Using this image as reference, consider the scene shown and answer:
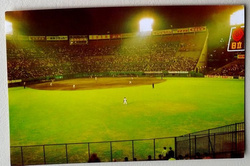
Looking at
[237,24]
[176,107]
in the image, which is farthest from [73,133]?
[237,24]

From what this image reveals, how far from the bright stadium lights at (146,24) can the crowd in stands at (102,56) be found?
12 centimetres

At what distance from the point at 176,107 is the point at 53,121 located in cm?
163

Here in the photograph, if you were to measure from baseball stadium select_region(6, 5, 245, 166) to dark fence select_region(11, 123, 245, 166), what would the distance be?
13 mm

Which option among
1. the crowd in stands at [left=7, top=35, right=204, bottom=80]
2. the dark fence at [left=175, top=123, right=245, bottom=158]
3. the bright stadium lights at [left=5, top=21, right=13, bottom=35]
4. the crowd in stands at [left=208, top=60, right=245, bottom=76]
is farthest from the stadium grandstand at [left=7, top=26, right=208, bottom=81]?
the dark fence at [left=175, top=123, right=245, bottom=158]

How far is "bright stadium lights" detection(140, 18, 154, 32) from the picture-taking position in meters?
3.37

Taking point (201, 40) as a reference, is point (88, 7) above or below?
above

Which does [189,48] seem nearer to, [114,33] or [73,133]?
[114,33]

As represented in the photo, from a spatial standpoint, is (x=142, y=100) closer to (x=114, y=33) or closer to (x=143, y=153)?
(x=143, y=153)

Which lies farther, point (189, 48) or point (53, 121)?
point (189, 48)

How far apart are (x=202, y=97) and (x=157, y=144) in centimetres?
85

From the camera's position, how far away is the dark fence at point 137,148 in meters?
3.28

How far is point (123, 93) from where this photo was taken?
3.46 metres

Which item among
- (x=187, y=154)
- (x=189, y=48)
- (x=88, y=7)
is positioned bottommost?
(x=187, y=154)

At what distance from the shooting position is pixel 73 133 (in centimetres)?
333
